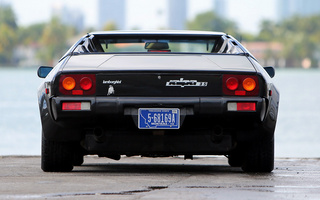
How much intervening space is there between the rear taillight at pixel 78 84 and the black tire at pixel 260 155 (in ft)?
5.33

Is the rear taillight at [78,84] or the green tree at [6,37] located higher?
the rear taillight at [78,84]

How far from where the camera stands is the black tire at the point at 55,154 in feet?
25.0

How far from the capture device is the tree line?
140 metres

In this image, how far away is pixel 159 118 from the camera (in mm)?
7051

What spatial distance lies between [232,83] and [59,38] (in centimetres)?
14511

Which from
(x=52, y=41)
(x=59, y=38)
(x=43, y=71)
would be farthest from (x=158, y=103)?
(x=59, y=38)

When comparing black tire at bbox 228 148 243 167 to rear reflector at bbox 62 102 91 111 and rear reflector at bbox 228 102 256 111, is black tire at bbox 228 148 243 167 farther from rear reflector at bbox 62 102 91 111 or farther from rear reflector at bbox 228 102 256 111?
rear reflector at bbox 62 102 91 111

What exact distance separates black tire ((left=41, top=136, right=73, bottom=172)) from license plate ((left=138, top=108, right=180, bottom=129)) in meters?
0.92

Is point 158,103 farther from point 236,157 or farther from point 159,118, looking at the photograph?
point 236,157

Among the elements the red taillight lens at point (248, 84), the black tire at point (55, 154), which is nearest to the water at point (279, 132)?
the black tire at point (55, 154)

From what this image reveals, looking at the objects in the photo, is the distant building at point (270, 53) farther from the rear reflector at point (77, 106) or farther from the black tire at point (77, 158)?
the rear reflector at point (77, 106)

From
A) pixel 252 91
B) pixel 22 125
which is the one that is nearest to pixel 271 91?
pixel 252 91

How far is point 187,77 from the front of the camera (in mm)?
7098

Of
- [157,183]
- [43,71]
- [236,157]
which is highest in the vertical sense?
A: [43,71]
